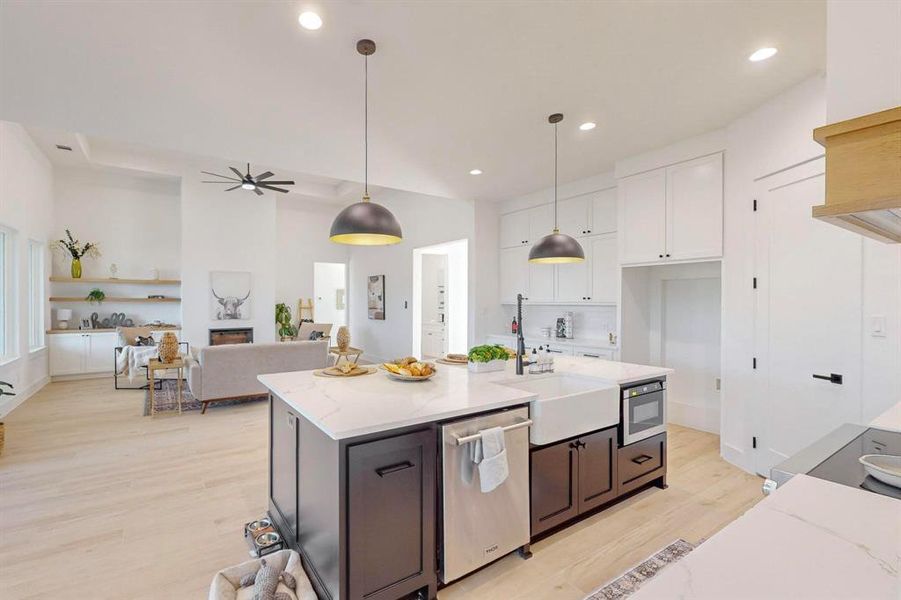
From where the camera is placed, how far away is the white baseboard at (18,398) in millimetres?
4792

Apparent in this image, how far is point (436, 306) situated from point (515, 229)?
278 cm

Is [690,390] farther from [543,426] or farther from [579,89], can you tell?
[579,89]

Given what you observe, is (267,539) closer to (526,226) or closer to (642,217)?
(642,217)

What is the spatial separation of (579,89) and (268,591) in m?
3.54

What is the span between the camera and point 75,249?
7.11 m

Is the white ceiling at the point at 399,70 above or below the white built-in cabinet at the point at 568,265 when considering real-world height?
above

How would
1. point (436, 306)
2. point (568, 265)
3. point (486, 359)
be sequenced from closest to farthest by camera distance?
point (486, 359) < point (568, 265) < point (436, 306)

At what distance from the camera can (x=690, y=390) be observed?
4.47 m

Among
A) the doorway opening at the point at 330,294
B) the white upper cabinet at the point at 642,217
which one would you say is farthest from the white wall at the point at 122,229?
the white upper cabinet at the point at 642,217

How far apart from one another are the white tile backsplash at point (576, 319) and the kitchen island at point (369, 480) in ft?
10.6

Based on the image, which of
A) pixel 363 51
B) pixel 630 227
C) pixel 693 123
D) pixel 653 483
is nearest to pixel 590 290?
pixel 630 227

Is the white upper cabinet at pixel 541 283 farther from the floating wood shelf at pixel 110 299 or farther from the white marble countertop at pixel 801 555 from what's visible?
the floating wood shelf at pixel 110 299

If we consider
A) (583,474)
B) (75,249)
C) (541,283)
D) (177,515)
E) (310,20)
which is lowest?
(177,515)

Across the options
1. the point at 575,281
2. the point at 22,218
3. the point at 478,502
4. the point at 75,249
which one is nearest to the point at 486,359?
the point at 478,502
